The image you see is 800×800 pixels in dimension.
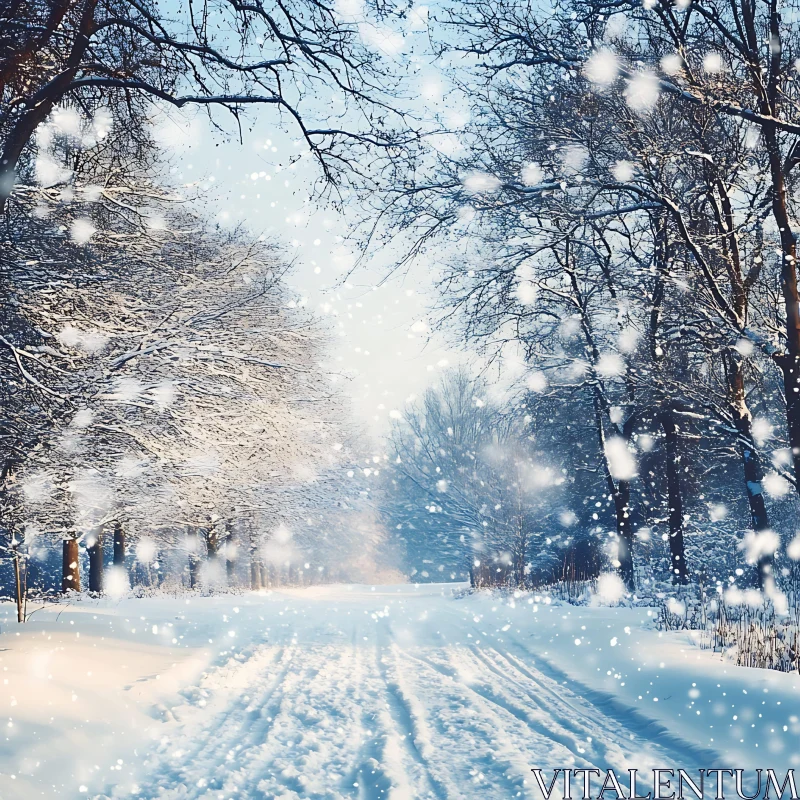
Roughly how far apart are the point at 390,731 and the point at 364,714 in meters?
0.70

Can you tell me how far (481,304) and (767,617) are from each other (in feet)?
22.1

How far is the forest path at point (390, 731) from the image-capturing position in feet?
14.3

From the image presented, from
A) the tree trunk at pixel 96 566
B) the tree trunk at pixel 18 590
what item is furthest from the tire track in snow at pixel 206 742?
the tree trunk at pixel 96 566

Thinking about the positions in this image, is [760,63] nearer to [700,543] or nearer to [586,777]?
[586,777]

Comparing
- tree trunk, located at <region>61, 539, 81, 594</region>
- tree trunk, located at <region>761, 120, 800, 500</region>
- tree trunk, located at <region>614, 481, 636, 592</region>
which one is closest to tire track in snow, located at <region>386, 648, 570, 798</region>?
tree trunk, located at <region>761, 120, 800, 500</region>

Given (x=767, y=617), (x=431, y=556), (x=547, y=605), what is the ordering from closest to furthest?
(x=767, y=617) < (x=547, y=605) < (x=431, y=556)

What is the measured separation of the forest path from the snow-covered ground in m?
0.02

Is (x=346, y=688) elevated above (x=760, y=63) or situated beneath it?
situated beneath

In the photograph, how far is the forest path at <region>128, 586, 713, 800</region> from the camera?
4.34 meters

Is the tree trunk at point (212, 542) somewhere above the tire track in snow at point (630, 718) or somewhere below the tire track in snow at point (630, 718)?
above

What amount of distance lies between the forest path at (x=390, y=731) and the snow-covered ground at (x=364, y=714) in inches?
0.8

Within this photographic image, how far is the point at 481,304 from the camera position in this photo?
32.3 ft

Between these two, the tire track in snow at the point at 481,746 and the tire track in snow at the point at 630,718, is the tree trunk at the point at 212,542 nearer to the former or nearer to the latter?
the tire track in snow at the point at 630,718

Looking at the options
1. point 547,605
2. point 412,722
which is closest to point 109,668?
point 412,722
